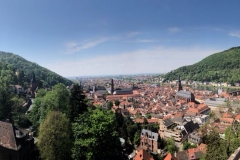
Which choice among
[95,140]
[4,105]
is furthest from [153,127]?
[95,140]

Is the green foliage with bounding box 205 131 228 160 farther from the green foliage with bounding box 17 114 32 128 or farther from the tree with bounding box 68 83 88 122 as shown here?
the green foliage with bounding box 17 114 32 128

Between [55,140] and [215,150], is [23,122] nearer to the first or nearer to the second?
[55,140]

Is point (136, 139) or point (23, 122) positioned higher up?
point (23, 122)

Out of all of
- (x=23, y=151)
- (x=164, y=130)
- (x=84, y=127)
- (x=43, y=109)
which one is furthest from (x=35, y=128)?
(x=164, y=130)

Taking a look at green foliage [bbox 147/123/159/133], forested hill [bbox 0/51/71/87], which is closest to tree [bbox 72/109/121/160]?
green foliage [bbox 147/123/159/133]

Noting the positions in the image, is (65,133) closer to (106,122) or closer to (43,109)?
(106,122)
